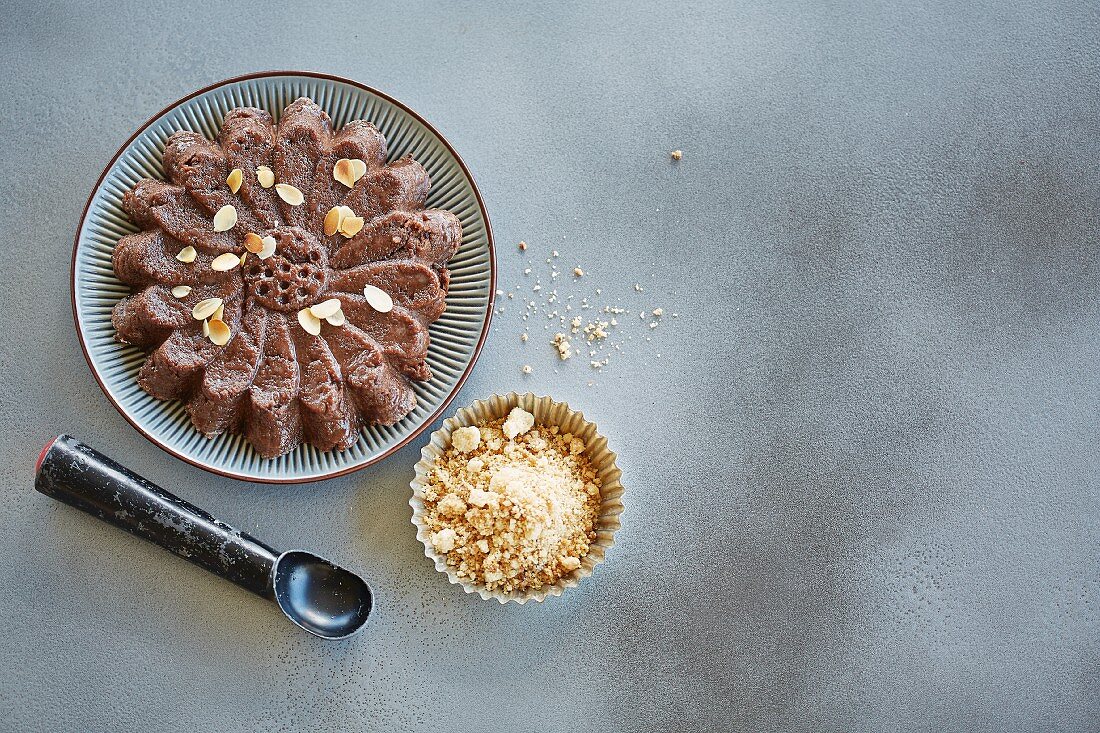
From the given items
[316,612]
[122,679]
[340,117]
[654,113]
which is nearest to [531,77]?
[654,113]

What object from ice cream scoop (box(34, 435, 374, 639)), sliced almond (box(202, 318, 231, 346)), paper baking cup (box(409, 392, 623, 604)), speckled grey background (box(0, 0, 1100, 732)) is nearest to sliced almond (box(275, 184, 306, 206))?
sliced almond (box(202, 318, 231, 346))

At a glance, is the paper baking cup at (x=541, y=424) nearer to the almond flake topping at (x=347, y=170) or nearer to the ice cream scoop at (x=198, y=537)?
the ice cream scoop at (x=198, y=537)

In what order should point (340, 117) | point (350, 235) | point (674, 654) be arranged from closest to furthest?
point (350, 235) → point (340, 117) → point (674, 654)

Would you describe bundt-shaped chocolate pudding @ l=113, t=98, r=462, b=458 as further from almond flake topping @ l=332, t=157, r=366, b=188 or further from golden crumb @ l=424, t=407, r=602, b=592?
golden crumb @ l=424, t=407, r=602, b=592

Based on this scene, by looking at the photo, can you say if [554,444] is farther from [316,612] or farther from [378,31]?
[378,31]

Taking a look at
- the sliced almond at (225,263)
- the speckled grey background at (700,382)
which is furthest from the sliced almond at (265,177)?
the speckled grey background at (700,382)

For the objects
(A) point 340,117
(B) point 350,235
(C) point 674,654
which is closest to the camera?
(B) point 350,235
